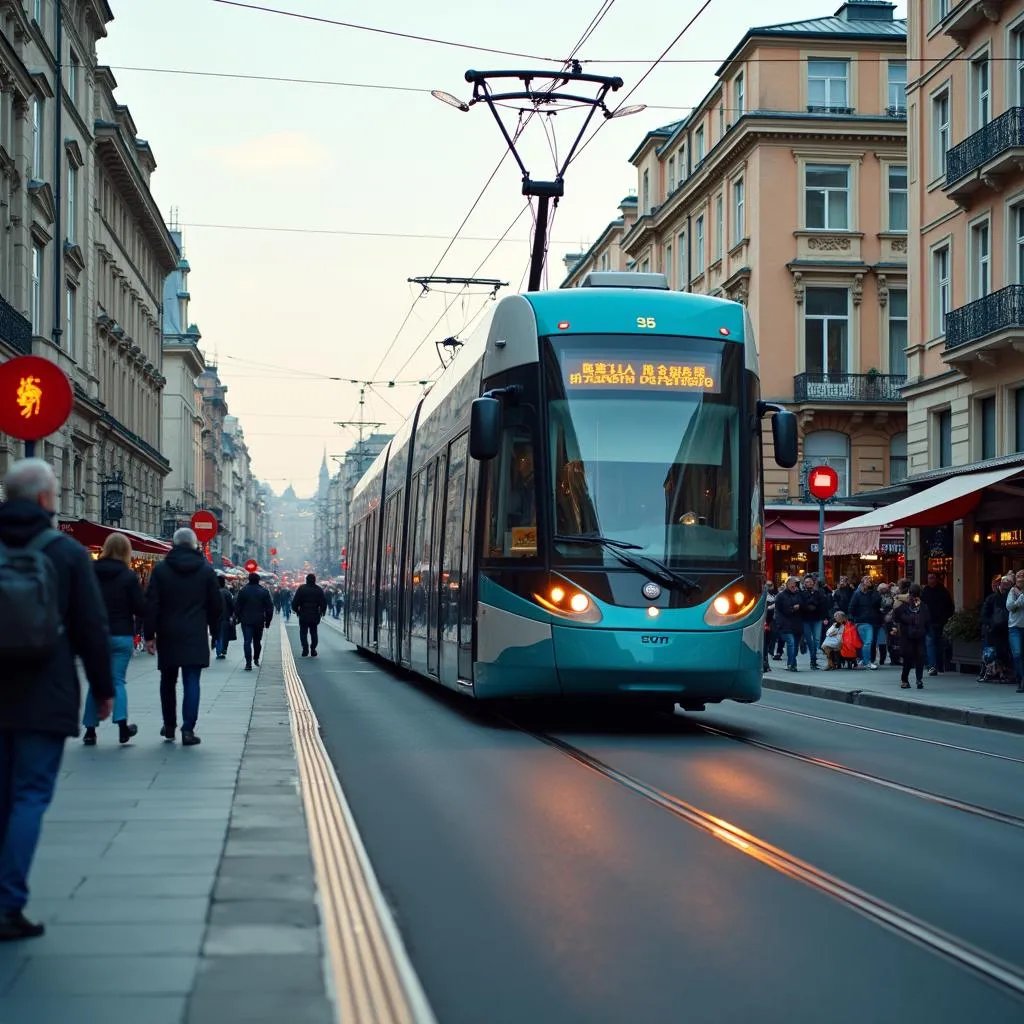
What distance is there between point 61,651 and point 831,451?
39.9 m

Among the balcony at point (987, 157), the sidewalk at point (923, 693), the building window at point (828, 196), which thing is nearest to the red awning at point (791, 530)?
the building window at point (828, 196)

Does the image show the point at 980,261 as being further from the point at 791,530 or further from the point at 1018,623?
the point at 791,530

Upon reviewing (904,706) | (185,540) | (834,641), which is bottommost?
(904,706)

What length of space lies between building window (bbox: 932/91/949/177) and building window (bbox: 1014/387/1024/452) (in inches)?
234

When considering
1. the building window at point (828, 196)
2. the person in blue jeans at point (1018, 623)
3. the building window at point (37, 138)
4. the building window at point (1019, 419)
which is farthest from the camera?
the building window at point (828, 196)

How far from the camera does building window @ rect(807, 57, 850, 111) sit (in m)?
45.4

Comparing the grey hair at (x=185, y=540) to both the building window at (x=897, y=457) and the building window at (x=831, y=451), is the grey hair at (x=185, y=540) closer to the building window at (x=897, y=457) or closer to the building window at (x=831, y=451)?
the building window at (x=831, y=451)

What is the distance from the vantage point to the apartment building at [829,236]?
44.2m

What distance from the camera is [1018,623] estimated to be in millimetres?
20625

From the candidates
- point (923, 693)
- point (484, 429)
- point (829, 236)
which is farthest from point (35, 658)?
point (829, 236)

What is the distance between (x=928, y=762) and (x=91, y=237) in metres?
37.1

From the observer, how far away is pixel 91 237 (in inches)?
1754

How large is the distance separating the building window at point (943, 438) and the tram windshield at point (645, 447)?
18.8m

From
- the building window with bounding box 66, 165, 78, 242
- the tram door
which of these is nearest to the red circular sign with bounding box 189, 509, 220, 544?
the building window with bounding box 66, 165, 78, 242
